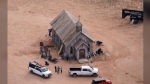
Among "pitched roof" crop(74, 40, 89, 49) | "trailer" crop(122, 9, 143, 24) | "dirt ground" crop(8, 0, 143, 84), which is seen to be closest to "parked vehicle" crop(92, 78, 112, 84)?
"dirt ground" crop(8, 0, 143, 84)

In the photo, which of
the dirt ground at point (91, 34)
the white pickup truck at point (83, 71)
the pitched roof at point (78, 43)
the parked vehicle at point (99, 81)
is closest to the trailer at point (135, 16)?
the dirt ground at point (91, 34)

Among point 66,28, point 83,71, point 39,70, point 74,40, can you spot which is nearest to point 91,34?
point 66,28

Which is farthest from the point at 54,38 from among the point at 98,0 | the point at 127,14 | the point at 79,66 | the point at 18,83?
the point at 98,0

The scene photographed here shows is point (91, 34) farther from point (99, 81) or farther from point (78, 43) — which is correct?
point (99, 81)

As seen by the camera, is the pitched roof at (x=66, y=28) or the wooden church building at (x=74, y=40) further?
the pitched roof at (x=66, y=28)

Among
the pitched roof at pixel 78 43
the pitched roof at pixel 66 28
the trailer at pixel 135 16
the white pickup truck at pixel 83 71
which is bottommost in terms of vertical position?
the white pickup truck at pixel 83 71

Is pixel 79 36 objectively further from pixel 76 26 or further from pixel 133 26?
→ pixel 133 26

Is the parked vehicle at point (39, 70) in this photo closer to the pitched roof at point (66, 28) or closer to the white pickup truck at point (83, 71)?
the white pickup truck at point (83, 71)
